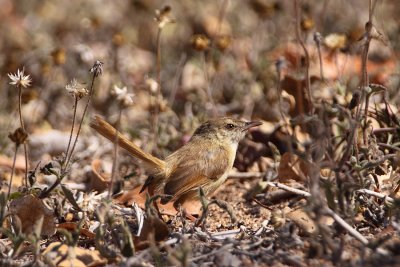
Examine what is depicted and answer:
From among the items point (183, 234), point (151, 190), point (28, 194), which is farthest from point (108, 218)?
point (151, 190)

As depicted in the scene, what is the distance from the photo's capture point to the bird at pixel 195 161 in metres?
5.24

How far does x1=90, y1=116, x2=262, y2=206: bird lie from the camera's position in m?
5.24

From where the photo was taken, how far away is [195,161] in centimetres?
556

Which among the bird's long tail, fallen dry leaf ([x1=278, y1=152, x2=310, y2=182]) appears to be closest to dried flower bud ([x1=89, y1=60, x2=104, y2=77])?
the bird's long tail

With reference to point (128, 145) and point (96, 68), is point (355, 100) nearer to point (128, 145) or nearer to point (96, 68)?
point (96, 68)

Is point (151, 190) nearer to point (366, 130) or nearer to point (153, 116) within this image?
point (153, 116)

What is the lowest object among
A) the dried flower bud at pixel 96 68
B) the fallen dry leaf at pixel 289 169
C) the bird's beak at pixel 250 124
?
the fallen dry leaf at pixel 289 169

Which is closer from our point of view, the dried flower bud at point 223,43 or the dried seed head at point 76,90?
the dried seed head at point 76,90

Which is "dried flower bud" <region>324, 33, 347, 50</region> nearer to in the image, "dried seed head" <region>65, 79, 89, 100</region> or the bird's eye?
the bird's eye

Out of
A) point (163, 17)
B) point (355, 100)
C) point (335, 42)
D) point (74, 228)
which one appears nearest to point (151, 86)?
point (163, 17)

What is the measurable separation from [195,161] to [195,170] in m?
0.13

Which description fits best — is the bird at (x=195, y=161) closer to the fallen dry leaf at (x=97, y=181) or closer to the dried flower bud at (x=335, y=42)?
the fallen dry leaf at (x=97, y=181)

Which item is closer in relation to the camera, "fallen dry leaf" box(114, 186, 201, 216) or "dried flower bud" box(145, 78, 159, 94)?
"fallen dry leaf" box(114, 186, 201, 216)

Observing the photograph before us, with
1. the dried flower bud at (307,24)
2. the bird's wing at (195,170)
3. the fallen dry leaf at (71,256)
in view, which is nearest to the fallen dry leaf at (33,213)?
the fallen dry leaf at (71,256)
